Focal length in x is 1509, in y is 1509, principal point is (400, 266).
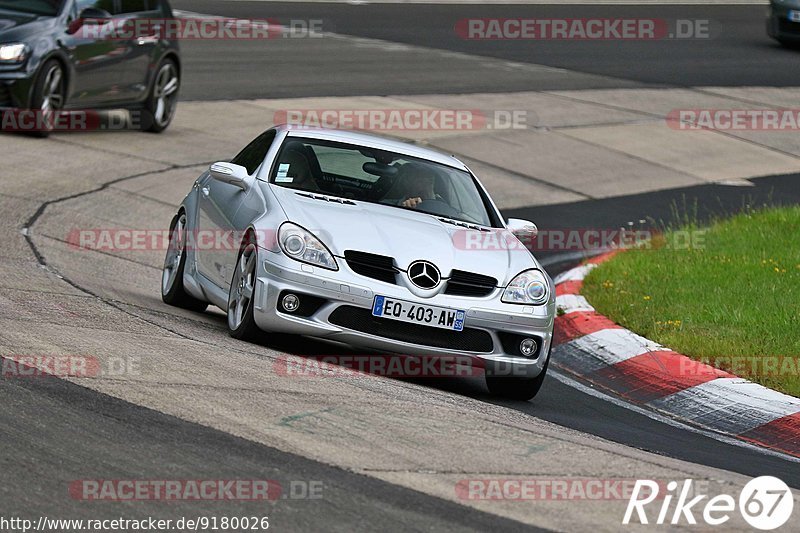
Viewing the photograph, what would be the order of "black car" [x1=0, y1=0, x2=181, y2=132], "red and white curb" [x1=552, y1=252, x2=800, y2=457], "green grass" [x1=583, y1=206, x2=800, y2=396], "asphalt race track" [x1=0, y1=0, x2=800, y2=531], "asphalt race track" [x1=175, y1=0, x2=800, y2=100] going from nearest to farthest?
"asphalt race track" [x1=0, y1=0, x2=800, y2=531]
"red and white curb" [x1=552, y1=252, x2=800, y2=457]
"green grass" [x1=583, y1=206, x2=800, y2=396]
"black car" [x1=0, y1=0, x2=181, y2=132]
"asphalt race track" [x1=175, y1=0, x2=800, y2=100]

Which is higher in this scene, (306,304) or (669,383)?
(306,304)

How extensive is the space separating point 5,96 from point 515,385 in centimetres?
875

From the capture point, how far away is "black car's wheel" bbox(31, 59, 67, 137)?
51.8 feet

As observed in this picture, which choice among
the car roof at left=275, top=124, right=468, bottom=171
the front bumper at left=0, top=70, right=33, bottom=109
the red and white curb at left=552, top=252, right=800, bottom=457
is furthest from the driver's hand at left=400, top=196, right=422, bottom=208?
the front bumper at left=0, top=70, right=33, bottom=109

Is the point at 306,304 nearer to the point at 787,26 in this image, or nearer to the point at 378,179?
the point at 378,179

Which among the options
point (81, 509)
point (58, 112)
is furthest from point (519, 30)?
point (81, 509)

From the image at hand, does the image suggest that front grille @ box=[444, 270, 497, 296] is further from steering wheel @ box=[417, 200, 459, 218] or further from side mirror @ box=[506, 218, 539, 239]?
side mirror @ box=[506, 218, 539, 239]

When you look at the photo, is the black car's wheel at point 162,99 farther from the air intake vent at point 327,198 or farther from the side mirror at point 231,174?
the air intake vent at point 327,198

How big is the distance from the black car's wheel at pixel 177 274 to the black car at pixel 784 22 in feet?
66.9

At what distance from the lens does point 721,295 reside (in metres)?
11.3

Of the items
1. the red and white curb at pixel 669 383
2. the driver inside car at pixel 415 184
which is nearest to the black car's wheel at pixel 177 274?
the driver inside car at pixel 415 184

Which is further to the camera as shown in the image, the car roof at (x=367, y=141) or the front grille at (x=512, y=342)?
the car roof at (x=367, y=141)

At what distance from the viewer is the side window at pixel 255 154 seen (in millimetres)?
9805

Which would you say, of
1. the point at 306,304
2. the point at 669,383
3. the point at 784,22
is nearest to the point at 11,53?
the point at 306,304
